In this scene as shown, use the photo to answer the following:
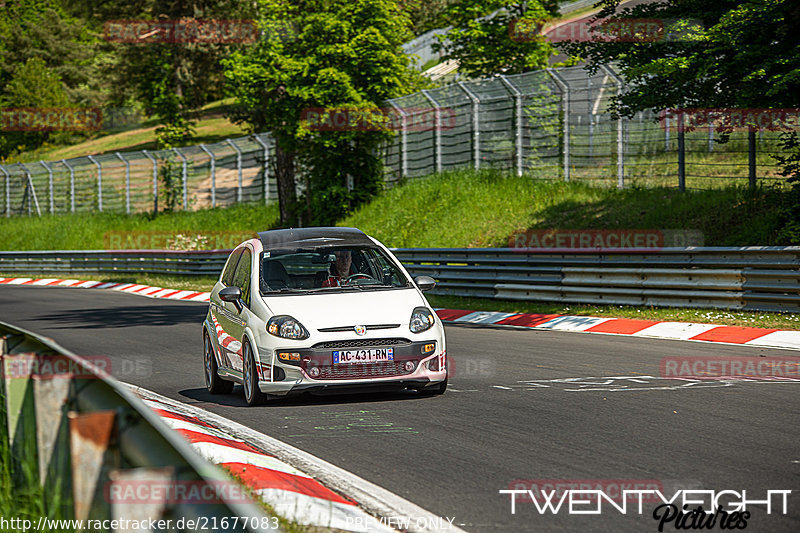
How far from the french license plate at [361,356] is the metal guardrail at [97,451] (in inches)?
141

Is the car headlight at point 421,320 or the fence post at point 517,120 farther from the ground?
the fence post at point 517,120

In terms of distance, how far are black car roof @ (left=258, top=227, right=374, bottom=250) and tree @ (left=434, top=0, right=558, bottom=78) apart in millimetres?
29118

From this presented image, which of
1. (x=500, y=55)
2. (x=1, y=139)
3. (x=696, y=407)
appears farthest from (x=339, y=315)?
(x=1, y=139)

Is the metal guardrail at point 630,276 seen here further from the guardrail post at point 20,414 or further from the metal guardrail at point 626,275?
the guardrail post at point 20,414

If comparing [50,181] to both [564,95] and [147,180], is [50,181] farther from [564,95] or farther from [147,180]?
[564,95]

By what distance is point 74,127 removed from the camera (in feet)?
264

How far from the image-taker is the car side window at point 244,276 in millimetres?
9413

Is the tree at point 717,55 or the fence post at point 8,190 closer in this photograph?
the tree at point 717,55

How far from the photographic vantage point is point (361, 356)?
8484 mm

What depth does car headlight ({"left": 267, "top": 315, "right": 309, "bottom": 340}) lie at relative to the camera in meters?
8.54

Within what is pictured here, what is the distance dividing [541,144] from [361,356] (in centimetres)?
1905

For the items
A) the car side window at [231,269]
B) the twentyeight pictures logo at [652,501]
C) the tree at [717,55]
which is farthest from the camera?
the tree at [717,55]

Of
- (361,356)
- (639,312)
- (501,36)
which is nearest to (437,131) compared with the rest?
(501,36)

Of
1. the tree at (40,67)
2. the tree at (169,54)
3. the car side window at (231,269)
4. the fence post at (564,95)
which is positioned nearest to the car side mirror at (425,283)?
the car side window at (231,269)
